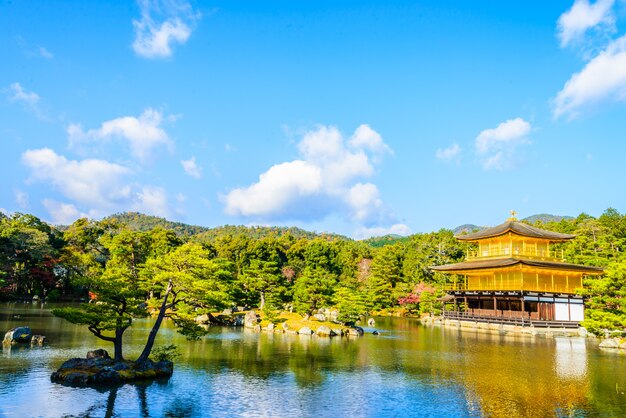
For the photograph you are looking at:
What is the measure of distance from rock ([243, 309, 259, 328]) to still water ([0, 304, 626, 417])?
839 centimetres

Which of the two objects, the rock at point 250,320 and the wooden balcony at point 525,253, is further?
the wooden balcony at point 525,253

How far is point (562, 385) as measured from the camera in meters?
19.7

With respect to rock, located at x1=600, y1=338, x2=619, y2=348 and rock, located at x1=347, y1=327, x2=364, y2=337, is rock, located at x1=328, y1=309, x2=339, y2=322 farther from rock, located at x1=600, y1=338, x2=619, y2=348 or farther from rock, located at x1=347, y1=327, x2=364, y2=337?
rock, located at x1=600, y1=338, x2=619, y2=348

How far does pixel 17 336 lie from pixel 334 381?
67.5 ft

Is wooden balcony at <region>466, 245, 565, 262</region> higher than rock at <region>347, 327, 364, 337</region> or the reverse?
higher

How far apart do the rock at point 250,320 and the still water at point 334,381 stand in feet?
27.5

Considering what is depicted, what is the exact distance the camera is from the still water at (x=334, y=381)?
15.5 m

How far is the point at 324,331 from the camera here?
3694 cm

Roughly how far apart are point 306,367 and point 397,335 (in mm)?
17910

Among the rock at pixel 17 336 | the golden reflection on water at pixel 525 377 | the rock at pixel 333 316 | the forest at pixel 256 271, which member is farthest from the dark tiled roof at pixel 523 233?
the rock at pixel 17 336

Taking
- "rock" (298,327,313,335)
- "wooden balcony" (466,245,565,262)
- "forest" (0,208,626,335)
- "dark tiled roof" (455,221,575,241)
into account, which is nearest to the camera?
"forest" (0,208,626,335)

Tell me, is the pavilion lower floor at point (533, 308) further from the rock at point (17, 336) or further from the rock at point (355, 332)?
the rock at point (17, 336)

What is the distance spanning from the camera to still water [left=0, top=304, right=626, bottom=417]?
1547 centimetres

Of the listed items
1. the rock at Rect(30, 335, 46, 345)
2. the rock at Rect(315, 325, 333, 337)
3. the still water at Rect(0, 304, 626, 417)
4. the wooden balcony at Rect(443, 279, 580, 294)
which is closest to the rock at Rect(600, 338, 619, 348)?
the still water at Rect(0, 304, 626, 417)
